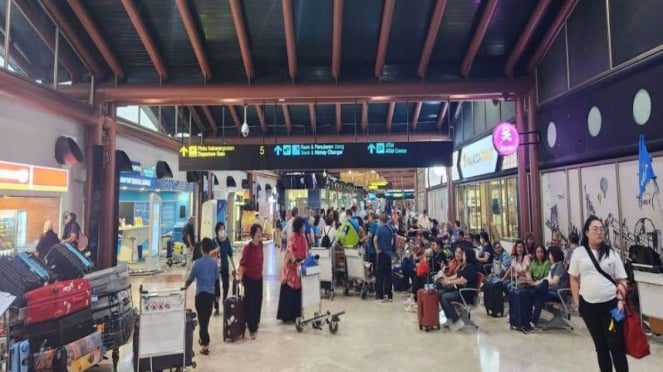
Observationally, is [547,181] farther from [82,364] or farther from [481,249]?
[82,364]

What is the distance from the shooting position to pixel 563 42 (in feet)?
23.6

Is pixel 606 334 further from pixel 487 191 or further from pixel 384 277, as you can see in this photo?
pixel 487 191

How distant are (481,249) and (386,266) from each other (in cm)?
201

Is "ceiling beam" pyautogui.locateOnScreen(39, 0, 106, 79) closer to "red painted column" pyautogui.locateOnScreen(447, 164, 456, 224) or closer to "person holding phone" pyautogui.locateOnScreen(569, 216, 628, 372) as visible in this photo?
"person holding phone" pyautogui.locateOnScreen(569, 216, 628, 372)

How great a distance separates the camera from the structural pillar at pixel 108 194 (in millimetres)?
8258

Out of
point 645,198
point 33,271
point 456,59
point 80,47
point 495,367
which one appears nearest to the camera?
point 33,271

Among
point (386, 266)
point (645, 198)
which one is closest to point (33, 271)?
point (386, 266)

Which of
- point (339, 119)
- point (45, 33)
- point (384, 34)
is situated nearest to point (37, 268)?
point (45, 33)

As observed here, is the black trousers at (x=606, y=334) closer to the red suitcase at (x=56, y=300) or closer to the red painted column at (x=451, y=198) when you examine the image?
the red suitcase at (x=56, y=300)

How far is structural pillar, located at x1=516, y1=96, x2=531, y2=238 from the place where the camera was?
26.9 feet

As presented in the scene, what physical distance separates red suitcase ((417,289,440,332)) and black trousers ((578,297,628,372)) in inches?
86.6

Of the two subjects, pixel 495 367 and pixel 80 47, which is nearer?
pixel 495 367

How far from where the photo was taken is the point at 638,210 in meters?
5.48

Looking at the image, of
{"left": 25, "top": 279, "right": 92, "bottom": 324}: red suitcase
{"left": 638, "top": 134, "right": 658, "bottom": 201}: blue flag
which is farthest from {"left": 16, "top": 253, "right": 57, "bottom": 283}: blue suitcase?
{"left": 638, "top": 134, "right": 658, "bottom": 201}: blue flag
